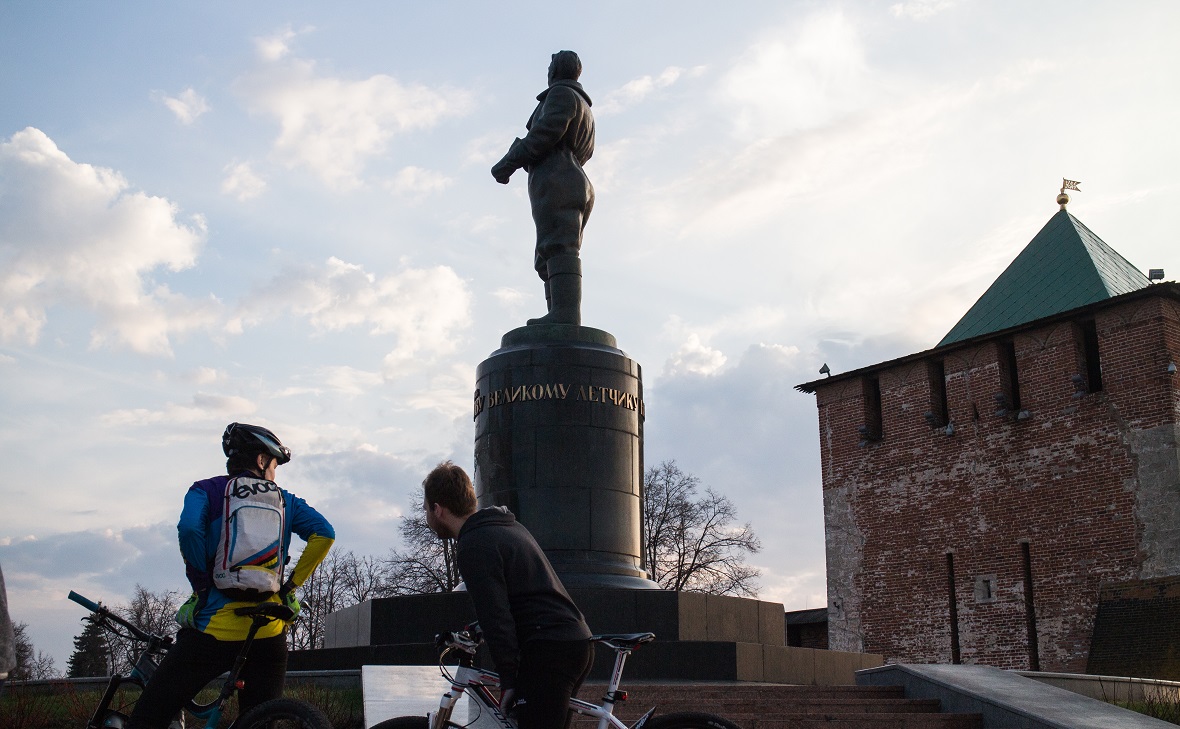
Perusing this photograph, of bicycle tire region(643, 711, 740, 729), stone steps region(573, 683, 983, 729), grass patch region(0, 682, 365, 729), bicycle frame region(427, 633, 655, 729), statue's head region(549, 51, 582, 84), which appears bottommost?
stone steps region(573, 683, 983, 729)

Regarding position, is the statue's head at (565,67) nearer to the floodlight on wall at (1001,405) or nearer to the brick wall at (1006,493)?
the brick wall at (1006,493)

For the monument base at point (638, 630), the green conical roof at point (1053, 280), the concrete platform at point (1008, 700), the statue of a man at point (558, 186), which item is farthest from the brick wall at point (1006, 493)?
the statue of a man at point (558, 186)

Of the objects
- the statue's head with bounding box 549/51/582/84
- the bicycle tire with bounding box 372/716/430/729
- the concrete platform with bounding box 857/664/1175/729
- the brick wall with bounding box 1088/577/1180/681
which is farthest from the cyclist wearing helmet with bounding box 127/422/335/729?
the brick wall with bounding box 1088/577/1180/681

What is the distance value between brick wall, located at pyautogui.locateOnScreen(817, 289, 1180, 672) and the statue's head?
16.0 metres

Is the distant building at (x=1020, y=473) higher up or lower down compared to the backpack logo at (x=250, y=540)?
higher up

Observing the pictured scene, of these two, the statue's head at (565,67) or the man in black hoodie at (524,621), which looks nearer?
the man in black hoodie at (524,621)

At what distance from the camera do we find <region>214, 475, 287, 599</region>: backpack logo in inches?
143

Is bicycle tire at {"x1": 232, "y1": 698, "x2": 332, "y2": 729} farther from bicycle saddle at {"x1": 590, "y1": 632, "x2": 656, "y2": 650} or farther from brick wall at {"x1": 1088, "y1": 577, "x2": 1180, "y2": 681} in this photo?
brick wall at {"x1": 1088, "y1": 577, "x2": 1180, "y2": 681}

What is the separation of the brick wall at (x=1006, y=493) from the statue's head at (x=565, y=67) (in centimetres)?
1596

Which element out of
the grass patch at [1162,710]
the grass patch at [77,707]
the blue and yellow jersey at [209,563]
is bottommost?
the grass patch at [1162,710]

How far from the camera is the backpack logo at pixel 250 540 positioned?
3645mm

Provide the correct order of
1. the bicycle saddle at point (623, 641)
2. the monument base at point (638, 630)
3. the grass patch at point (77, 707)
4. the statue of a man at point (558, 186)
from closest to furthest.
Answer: the bicycle saddle at point (623, 641)
the grass patch at point (77, 707)
the monument base at point (638, 630)
the statue of a man at point (558, 186)

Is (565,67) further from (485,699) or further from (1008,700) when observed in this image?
(485,699)

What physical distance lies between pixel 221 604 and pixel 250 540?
0.71 feet
